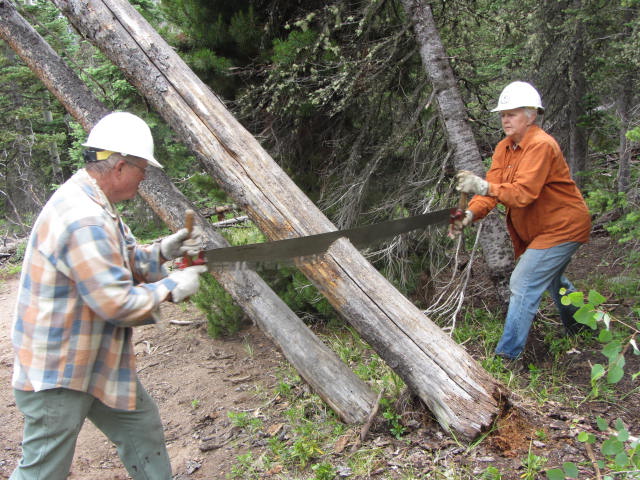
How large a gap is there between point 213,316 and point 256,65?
3.18 meters

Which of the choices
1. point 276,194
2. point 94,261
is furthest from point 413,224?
point 94,261

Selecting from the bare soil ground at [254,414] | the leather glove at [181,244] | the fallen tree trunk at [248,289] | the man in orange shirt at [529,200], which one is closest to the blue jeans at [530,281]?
the man in orange shirt at [529,200]

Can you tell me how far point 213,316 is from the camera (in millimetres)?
6328

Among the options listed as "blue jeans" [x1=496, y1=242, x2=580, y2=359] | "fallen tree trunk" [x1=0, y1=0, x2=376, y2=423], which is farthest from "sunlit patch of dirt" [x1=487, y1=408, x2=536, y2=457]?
"fallen tree trunk" [x1=0, y1=0, x2=376, y2=423]

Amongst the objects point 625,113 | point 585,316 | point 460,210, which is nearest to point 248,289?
point 460,210

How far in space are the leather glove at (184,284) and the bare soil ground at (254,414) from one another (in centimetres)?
172

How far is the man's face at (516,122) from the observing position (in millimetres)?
3859

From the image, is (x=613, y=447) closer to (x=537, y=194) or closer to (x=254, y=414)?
(x=537, y=194)

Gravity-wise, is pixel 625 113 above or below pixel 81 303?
below

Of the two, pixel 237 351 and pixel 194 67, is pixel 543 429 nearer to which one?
pixel 237 351

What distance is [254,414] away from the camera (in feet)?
15.0

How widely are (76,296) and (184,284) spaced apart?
0.55 metres

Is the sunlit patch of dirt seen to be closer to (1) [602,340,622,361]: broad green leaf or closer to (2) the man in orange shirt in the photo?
(2) the man in orange shirt

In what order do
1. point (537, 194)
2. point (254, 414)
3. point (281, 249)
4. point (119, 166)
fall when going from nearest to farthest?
point (119, 166) < point (281, 249) < point (537, 194) < point (254, 414)
